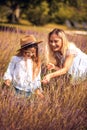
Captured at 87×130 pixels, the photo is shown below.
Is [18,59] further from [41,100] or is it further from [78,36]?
[78,36]

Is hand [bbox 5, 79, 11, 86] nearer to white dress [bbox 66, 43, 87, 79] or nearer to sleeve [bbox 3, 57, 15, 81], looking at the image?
sleeve [bbox 3, 57, 15, 81]

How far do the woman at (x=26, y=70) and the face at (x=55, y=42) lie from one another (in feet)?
1.21

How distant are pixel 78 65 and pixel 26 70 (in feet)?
2.55

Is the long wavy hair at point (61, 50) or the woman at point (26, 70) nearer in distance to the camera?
the woman at point (26, 70)

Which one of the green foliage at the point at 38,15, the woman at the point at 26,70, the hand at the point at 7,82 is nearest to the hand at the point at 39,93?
the woman at the point at 26,70

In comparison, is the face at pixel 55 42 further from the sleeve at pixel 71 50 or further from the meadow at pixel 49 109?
the meadow at pixel 49 109

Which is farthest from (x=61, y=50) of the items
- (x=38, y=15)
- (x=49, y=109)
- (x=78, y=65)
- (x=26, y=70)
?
(x=38, y=15)

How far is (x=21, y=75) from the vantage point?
5715 millimetres

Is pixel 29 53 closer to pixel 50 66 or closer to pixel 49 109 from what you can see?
pixel 50 66

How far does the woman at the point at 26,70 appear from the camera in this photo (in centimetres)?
560

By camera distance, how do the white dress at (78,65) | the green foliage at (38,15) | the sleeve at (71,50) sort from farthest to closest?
1. the green foliage at (38,15)
2. the sleeve at (71,50)
3. the white dress at (78,65)

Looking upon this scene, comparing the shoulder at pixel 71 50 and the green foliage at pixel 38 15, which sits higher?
the shoulder at pixel 71 50

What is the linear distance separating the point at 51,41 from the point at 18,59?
611mm

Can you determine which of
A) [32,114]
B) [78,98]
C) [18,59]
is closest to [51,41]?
[18,59]
